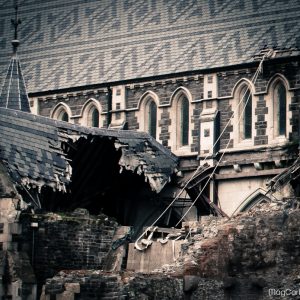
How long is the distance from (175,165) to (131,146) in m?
2.79

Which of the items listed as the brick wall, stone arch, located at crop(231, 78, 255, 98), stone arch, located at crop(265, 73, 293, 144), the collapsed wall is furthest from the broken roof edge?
the collapsed wall

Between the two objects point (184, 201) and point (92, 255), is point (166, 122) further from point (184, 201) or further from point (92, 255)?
point (92, 255)

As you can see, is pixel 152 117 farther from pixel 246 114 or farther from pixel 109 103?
pixel 246 114

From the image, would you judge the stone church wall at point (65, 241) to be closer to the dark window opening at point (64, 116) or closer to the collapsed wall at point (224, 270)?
the collapsed wall at point (224, 270)

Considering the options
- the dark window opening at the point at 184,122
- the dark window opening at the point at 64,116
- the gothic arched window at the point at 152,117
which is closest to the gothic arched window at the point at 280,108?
the dark window opening at the point at 184,122

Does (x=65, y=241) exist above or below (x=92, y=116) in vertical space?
below

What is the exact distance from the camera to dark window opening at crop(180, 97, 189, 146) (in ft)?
227

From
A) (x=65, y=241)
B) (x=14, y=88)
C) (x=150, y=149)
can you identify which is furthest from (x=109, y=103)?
(x=65, y=241)

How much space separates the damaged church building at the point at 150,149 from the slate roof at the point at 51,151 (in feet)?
0.18

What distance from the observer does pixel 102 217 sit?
57969mm

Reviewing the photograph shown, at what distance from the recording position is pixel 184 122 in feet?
227

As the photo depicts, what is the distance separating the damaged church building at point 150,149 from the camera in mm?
51938

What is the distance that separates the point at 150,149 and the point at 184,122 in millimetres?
3213

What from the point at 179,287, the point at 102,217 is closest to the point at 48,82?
the point at 102,217
